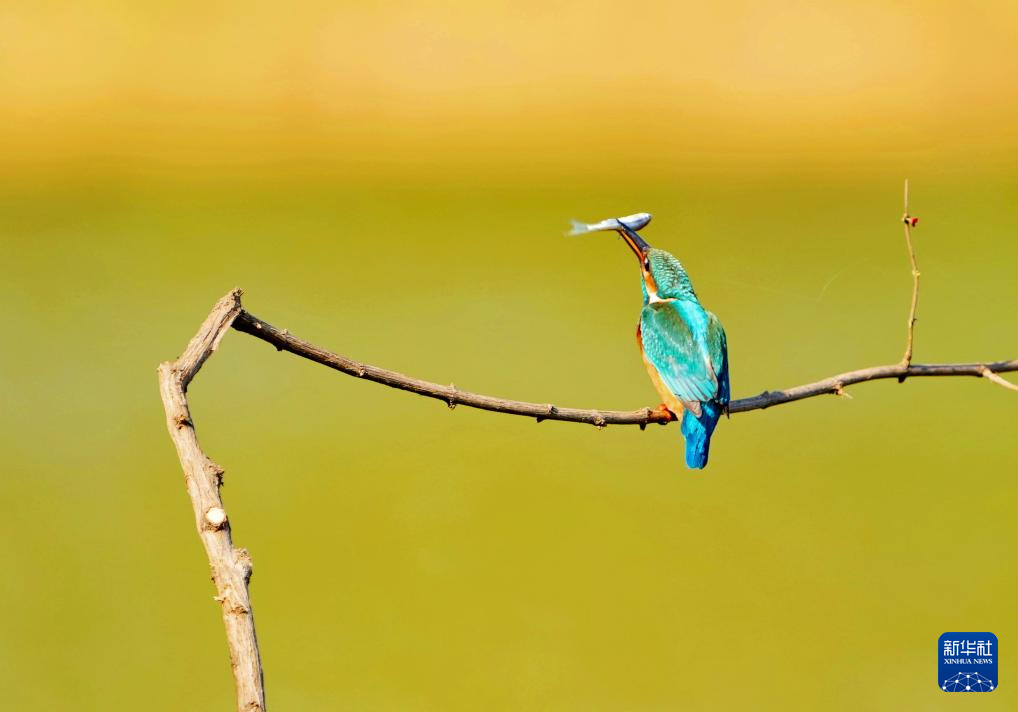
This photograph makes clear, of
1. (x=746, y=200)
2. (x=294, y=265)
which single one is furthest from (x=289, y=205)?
(x=746, y=200)

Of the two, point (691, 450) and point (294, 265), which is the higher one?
point (294, 265)

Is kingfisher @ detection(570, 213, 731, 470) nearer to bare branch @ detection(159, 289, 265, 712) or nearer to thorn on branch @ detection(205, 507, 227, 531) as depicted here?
bare branch @ detection(159, 289, 265, 712)

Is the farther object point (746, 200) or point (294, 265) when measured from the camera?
point (746, 200)

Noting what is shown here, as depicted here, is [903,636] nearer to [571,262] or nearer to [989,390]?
[989,390]

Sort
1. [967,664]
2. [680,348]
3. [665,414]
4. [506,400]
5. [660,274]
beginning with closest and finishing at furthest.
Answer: [506,400] → [665,414] → [680,348] → [660,274] → [967,664]

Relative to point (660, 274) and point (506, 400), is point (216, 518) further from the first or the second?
point (660, 274)

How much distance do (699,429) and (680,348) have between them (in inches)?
5.9

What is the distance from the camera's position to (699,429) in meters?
2.07

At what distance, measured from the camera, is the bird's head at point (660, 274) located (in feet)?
7.64

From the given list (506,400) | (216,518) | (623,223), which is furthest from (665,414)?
(216,518)

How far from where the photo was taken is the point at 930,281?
4.55m

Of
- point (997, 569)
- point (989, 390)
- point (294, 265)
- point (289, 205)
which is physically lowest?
point (997, 569)

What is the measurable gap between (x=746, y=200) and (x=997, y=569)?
8.35 ft

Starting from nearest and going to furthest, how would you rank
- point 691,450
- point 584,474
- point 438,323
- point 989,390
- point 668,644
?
point 691,450
point 668,644
point 584,474
point 989,390
point 438,323
